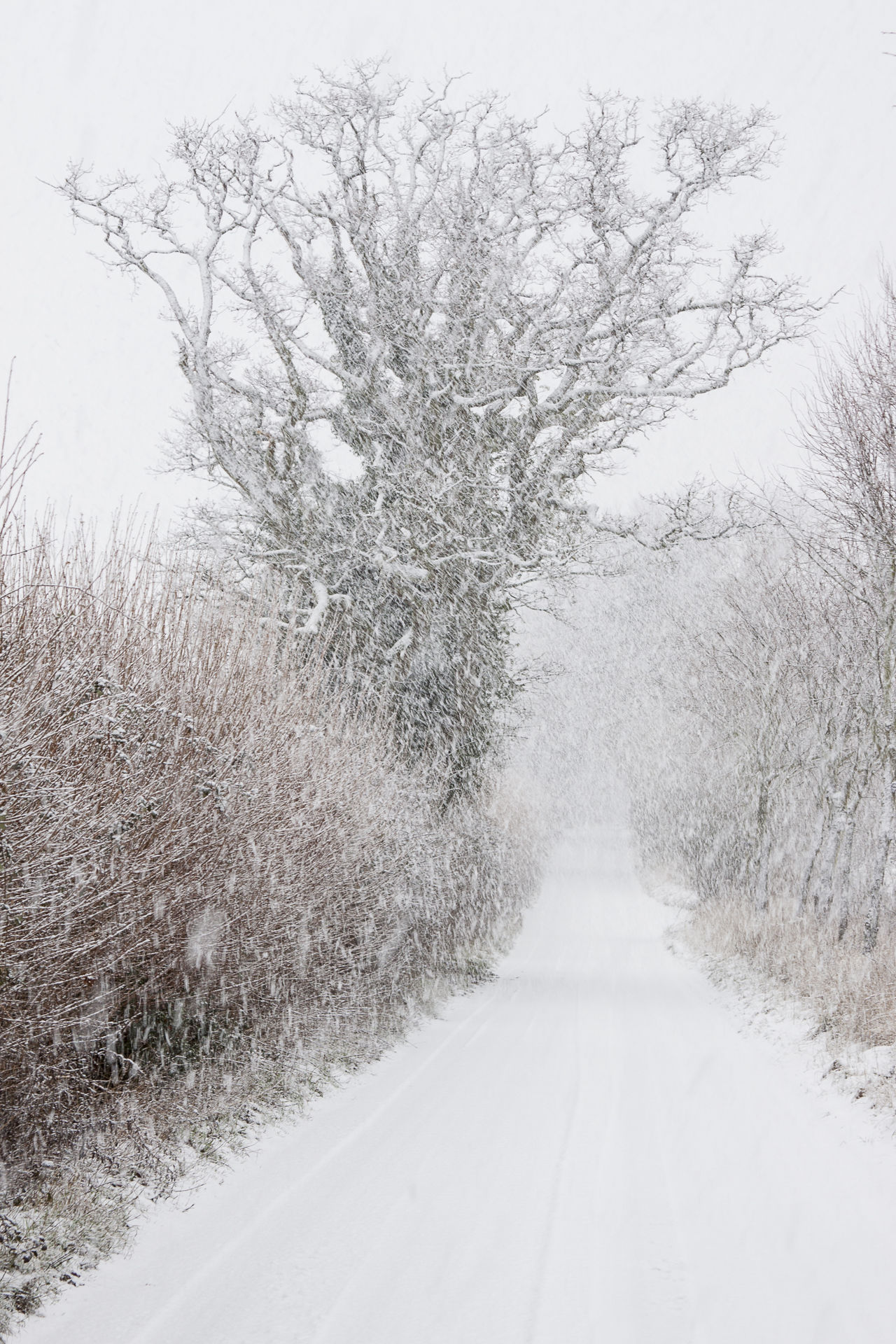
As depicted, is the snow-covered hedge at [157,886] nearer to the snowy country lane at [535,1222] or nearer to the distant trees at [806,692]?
the snowy country lane at [535,1222]

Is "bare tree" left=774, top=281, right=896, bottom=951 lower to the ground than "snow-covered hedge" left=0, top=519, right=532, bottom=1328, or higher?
higher

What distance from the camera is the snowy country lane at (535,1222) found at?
4195 millimetres

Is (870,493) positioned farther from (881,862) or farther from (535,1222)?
(535,1222)

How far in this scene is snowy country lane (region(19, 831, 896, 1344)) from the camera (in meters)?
4.20

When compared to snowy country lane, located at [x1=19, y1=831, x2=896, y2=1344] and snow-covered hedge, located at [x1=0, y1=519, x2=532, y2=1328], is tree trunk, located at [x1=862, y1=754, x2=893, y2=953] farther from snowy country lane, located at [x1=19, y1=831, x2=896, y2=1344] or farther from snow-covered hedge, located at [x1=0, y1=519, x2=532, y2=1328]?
snow-covered hedge, located at [x1=0, y1=519, x2=532, y2=1328]

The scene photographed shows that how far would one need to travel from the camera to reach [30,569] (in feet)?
19.7

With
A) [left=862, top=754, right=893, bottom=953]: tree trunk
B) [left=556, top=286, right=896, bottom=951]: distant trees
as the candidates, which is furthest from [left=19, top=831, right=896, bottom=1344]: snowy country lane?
[left=556, top=286, right=896, bottom=951]: distant trees

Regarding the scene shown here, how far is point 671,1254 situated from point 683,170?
14953mm

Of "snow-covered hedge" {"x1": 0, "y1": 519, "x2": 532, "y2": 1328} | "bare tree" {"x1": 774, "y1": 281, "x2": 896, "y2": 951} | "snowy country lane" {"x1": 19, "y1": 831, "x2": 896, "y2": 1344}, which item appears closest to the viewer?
"snowy country lane" {"x1": 19, "y1": 831, "x2": 896, "y2": 1344}

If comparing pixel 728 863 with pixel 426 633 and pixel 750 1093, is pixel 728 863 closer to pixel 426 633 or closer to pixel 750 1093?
pixel 426 633

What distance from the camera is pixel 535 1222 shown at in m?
5.33

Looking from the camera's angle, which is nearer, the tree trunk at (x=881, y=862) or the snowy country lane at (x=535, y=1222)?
the snowy country lane at (x=535, y=1222)

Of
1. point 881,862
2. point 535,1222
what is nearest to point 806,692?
point 881,862

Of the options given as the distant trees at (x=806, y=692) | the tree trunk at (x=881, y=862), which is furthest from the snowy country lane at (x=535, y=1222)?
the distant trees at (x=806, y=692)
